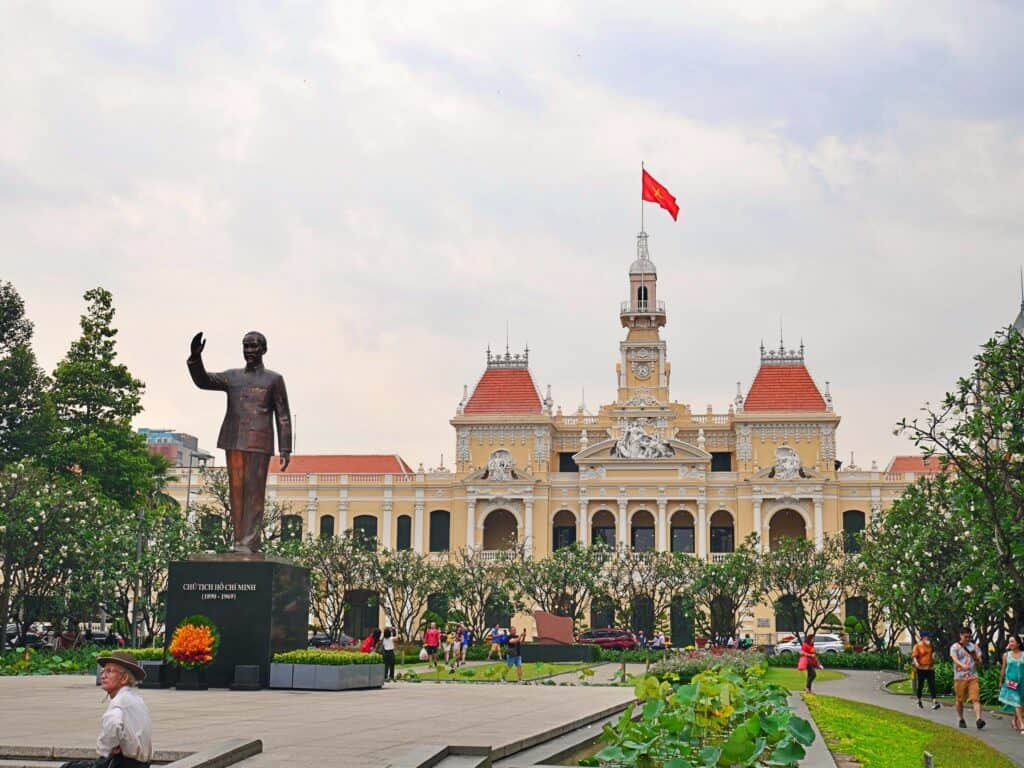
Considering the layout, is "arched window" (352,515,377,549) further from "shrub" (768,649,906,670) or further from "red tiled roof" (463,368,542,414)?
"shrub" (768,649,906,670)

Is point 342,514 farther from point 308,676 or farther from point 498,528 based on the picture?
point 308,676

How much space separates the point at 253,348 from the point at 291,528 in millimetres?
37673

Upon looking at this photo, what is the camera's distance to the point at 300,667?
18.3 metres

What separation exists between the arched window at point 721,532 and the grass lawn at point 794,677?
2377cm

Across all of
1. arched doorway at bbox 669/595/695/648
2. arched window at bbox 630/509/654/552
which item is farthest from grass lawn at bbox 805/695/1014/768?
arched window at bbox 630/509/654/552

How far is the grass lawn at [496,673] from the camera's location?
28492mm

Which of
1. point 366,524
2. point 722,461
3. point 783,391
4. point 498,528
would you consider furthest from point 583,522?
point 783,391

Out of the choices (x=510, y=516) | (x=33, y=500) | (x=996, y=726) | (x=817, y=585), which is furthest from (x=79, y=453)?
(x=996, y=726)

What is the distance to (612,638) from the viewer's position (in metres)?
51.2

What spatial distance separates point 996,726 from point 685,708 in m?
11.9

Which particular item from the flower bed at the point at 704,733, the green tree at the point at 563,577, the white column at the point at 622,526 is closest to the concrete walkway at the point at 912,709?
the flower bed at the point at 704,733

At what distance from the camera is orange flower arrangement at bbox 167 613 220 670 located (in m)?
18.2

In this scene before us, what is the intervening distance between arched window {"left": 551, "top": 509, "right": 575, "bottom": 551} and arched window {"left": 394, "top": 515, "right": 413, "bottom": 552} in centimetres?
795

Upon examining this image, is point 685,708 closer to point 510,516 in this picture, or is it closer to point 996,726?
point 996,726
